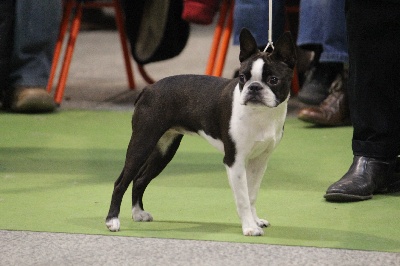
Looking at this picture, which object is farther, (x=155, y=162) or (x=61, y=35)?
(x=61, y=35)

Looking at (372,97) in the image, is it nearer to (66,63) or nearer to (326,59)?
(326,59)

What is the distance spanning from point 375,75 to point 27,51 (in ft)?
7.87

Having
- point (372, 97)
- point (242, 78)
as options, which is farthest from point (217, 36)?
point (242, 78)

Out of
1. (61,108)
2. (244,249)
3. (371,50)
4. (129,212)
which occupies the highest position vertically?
(371,50)

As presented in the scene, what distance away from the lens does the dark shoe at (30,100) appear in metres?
4.79

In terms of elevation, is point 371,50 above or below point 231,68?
above

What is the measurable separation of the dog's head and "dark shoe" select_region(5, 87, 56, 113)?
7.93 ft

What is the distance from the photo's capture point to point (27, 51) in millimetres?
4996

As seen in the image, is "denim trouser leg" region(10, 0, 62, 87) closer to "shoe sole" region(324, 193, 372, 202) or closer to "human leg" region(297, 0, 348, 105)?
"human leg" region(297, 0, 348, 105)

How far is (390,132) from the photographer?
10.5 ft

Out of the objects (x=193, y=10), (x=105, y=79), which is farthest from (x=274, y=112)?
(x=105, y=79)

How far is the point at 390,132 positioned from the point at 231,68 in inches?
141

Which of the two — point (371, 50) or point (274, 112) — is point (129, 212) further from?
point (371, 50)

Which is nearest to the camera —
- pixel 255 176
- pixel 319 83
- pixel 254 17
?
pixel 255 176
